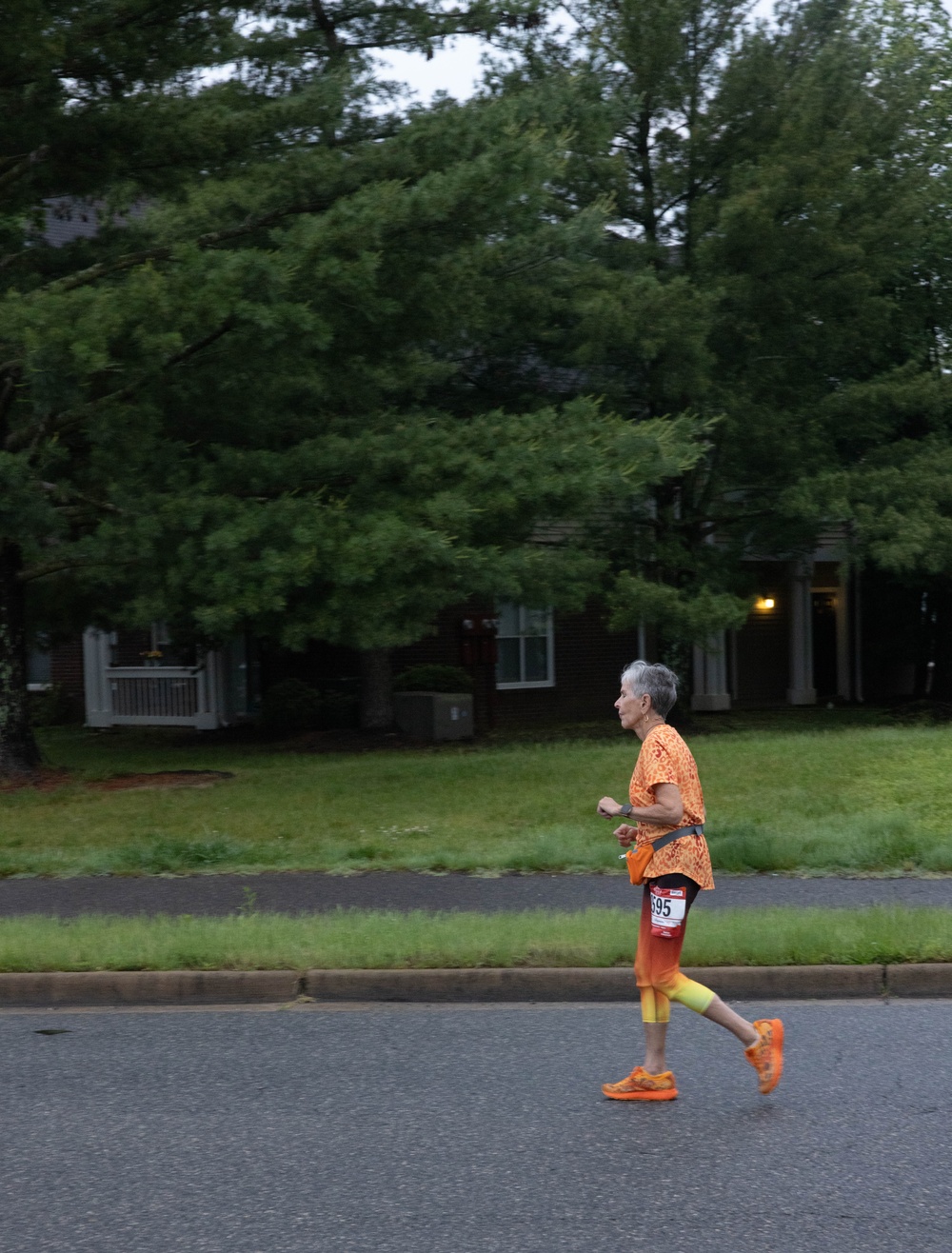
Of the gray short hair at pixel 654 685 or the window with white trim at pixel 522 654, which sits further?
the window with white trim at pixel 522 654

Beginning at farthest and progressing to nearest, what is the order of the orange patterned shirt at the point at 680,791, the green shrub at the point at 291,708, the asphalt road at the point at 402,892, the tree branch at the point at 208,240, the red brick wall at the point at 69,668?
the red brick wall at the point at 69,668, the green shrub at the point at 291,708, the tree branch at the point at 208,240, the asphalt road at the point at 402,892, the orange patterned shirt at the point at 680,791

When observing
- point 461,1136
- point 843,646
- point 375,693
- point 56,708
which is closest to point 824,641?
point 843,646

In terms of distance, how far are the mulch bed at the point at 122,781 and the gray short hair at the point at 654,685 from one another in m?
11.1

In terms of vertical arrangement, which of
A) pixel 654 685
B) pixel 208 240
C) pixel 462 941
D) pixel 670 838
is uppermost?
pixel 208 240

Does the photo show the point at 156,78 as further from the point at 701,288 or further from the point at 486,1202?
the point at 486,1202

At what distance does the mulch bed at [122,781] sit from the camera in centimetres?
1655

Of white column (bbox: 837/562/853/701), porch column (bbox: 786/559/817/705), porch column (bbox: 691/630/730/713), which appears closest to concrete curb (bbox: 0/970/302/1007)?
porch column (bbox: 691/630/730/713)

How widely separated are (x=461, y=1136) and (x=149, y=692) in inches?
820

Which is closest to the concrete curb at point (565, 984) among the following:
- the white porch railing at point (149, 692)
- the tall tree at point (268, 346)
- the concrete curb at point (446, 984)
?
the concrete curb at point (446, 984)

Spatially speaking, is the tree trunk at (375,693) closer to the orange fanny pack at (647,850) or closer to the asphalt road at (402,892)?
the asphalt road at (402,892)

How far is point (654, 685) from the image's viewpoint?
6.13 metres

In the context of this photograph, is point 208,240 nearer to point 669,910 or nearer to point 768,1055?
point 669,910

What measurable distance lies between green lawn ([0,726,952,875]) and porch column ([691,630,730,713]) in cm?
875

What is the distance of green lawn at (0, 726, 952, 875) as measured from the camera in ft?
39.5
